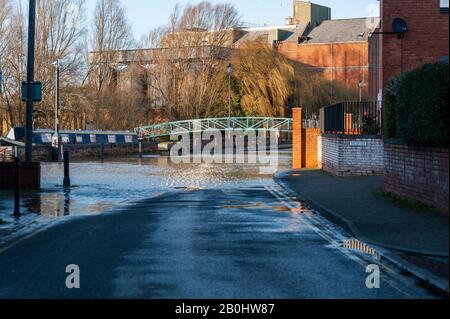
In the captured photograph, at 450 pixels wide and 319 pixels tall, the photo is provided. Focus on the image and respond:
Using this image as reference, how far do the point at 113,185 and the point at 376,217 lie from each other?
1354 centimetres

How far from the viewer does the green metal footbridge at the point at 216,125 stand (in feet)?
211

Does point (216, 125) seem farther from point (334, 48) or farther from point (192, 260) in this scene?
point (192, 260)

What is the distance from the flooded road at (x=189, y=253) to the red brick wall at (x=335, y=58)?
68.1 metres

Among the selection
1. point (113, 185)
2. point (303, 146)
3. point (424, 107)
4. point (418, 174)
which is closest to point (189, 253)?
point (424, 107)

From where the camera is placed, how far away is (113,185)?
2606 cm

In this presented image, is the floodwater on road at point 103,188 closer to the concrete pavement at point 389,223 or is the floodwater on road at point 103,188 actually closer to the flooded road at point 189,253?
the flooded road at point 189,253

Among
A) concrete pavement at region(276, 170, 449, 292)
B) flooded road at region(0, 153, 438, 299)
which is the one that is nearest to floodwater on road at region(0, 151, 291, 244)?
flooded road at region(0, 153, 438, 299)

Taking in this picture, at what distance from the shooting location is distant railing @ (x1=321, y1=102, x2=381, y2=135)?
25.8 metres

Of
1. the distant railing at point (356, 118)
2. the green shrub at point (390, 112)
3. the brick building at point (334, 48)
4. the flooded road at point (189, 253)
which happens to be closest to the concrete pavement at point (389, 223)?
the flooded road at point (189, 253)

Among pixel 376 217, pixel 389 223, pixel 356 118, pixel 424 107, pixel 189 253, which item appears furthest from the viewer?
pixel 356 118

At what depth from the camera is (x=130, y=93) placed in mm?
67125

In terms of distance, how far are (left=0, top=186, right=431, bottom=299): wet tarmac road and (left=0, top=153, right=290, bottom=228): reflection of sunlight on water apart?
248 centimetres

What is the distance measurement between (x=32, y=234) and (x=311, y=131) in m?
24.1

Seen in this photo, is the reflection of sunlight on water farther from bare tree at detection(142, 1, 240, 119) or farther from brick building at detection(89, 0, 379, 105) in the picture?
brick building at detection(89, 0, 379, 105)
